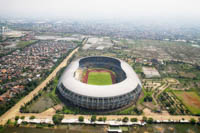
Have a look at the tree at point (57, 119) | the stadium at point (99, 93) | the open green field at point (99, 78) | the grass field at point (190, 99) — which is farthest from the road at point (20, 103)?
the grass field at point (190, 99)

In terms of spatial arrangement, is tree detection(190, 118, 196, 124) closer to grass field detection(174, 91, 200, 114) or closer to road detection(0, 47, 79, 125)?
grass field detection(174, 91, 200, 114)

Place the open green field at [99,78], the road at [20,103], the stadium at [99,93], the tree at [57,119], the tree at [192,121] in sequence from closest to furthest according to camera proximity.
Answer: the tree at [57,119] → the tree at [192,121] → the road at [20,103] → the stadium at [99,93] → the open green field at [99,78]

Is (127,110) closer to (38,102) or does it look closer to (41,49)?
(38,102)

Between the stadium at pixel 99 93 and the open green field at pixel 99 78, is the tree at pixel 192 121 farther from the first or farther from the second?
the open green field at pixel 99 78

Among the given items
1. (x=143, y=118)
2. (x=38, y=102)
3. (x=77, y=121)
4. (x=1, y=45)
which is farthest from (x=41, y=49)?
(x=143, y=118)

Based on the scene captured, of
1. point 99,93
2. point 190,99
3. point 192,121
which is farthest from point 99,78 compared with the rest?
point 192,121

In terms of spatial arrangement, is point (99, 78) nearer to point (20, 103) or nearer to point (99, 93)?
point (99, 93)

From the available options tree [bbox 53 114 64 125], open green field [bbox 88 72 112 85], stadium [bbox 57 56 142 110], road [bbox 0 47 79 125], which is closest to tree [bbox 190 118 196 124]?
stadium [bbox 57 56 142 110]
